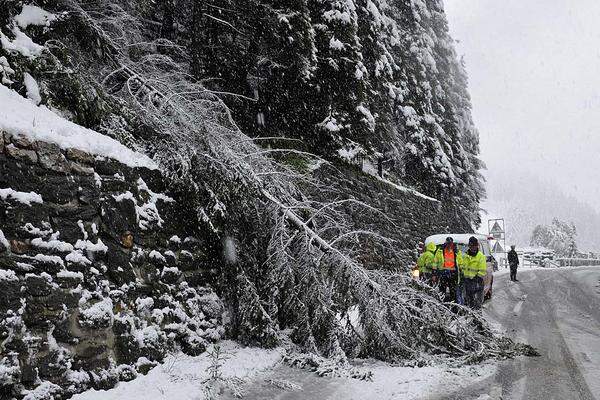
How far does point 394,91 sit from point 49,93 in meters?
15.2

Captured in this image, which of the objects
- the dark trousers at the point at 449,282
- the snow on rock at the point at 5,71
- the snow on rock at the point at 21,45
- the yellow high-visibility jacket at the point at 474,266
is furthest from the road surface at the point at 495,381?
the snow on rock at the point at 21,45

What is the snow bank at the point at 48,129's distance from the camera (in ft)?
13.8

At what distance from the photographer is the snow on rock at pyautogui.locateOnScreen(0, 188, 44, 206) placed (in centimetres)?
390

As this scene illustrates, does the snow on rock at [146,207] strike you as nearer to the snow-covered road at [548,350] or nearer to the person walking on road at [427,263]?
the snow-covered road at [548,350]

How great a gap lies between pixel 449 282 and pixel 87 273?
287 inches

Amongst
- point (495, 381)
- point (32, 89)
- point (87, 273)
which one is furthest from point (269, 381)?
point (32, 89)

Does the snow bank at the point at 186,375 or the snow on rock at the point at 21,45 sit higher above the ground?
the snow on rock at the point at 21,45

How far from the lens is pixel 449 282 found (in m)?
9.52

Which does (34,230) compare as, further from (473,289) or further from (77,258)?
(473,289)

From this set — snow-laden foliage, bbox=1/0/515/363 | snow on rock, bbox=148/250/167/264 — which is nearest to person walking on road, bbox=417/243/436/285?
snow-laden foliage, bbox=1/0/515/363

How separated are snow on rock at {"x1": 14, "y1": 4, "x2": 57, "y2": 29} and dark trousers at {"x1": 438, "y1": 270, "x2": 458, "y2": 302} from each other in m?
8.21

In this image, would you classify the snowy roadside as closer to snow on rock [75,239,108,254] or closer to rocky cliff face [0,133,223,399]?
rocky cliff face [0,133,223,399]

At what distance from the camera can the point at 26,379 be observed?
3.78 meters

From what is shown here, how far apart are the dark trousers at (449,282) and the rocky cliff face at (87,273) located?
5390 mm
